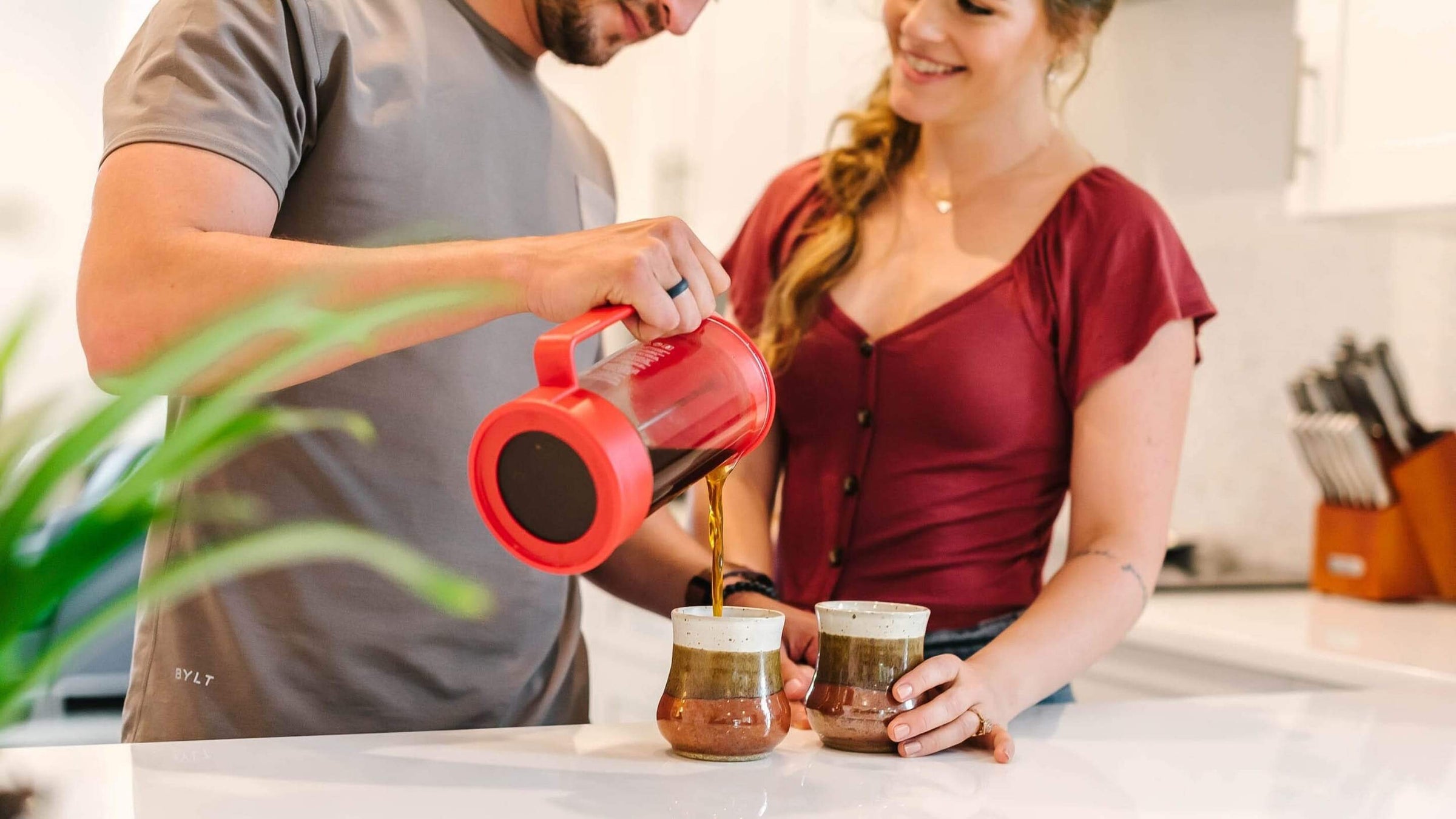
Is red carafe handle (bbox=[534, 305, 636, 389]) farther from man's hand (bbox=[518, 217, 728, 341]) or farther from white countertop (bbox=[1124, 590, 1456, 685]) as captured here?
white countertop (bbox=[1124, 590, 1456, 685])

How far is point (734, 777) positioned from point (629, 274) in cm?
33

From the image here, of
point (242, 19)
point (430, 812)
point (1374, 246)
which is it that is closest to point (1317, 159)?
point (1374, 246)

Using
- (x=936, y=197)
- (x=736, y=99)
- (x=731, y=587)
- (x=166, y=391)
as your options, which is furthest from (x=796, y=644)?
(x=736, y=99)

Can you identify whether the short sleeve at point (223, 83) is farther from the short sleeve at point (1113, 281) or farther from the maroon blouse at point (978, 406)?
the short sleeve at point (1113, 281)

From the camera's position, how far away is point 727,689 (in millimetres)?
876

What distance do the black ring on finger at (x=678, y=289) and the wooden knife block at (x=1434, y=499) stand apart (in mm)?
1665

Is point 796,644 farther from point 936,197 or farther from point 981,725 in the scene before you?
point 936,197

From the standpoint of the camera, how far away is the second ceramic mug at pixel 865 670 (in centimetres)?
93

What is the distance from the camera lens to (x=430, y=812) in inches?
30.0

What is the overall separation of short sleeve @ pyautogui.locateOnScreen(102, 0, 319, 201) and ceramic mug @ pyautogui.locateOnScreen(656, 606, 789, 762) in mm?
453

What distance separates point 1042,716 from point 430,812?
0.56m

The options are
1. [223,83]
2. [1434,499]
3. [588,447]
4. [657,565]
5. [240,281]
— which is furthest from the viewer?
[1434,499]

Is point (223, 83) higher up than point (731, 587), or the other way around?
point (223, 83)

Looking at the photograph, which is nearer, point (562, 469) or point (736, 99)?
point (562, 469)
